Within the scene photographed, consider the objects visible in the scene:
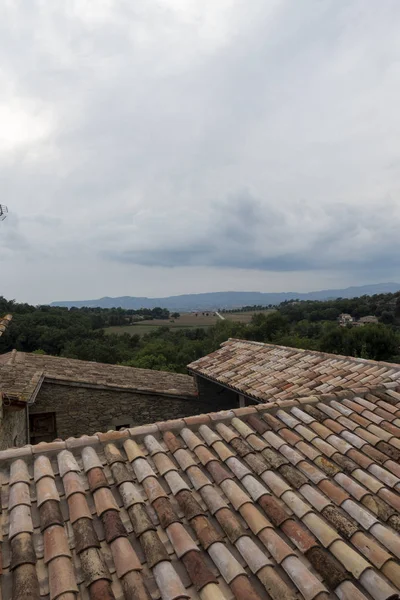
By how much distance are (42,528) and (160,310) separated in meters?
93.2

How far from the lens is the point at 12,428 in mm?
8516

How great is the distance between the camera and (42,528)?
2.90 m

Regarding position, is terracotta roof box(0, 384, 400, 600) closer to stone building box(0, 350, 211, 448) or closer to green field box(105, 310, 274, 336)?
stone building box(0, 350, 211, 448)

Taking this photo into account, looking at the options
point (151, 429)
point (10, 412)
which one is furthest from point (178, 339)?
point (151, 429)

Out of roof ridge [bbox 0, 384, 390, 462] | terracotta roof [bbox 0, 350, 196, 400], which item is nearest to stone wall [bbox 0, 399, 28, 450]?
terracotta roof [bbox 0, 350, 196, 400]

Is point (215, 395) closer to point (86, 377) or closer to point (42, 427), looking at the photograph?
point (86, 377)

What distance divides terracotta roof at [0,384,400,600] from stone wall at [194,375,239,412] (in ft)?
28.2

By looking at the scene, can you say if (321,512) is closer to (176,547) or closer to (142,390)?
(176,547)

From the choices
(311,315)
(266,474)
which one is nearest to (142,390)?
(266,474)

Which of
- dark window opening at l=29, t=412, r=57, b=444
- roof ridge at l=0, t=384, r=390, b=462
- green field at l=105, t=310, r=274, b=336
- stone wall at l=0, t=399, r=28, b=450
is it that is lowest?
green field at l=105, t=310, r=274, b=336

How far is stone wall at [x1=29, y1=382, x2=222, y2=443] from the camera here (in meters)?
→ 11.0

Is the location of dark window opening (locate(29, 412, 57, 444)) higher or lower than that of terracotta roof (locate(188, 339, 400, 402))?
lower

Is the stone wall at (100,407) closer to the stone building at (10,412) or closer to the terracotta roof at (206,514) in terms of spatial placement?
the stone building at (10,412)

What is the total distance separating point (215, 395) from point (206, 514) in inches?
404
